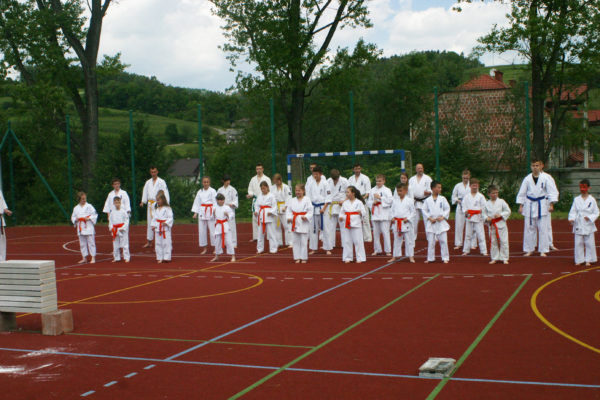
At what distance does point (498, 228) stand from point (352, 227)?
290 cm

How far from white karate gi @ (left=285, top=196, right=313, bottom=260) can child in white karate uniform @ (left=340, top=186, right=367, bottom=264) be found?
79 cm

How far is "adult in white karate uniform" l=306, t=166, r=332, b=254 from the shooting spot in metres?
15.9

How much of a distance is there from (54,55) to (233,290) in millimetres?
22919

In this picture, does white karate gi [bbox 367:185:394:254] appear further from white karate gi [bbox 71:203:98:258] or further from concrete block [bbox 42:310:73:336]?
concrete block [bbox 42:310:73:336]

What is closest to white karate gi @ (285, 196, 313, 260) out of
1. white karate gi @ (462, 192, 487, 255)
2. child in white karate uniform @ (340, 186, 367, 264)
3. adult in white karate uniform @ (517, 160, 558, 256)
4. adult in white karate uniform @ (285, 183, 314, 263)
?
adult in white karate uniform @ (285, 183, 314, 263)

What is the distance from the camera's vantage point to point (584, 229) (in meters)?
12.3

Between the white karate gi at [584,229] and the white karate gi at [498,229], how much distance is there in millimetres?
1217

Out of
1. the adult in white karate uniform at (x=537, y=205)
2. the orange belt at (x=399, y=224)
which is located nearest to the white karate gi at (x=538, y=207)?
the adult in white karate uniform at (x=537, y=205)

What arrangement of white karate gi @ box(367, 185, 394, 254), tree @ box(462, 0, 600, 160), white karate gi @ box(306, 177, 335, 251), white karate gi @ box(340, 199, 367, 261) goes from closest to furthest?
white karate gi @ box(340, 199, 367, 261) → white karate gi @ box(367, 185, 394, 254) → white karate gi @ box(306, 177, 335, 251) → tree @ box(462, 0, 600, 160)

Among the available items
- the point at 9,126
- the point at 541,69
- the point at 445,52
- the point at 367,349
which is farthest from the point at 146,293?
the point at 445,52

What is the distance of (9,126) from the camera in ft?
91.7

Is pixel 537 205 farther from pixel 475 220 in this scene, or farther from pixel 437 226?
pixel 437 226

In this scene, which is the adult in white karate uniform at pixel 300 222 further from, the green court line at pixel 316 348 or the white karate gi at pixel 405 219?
the green court line at pixel 316 348

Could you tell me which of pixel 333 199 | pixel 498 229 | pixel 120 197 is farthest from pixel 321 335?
pixel 120 197
